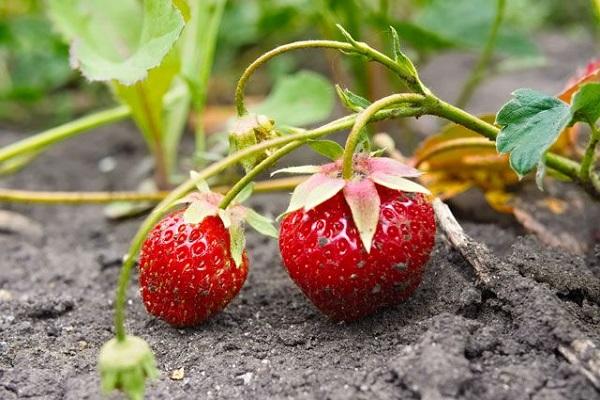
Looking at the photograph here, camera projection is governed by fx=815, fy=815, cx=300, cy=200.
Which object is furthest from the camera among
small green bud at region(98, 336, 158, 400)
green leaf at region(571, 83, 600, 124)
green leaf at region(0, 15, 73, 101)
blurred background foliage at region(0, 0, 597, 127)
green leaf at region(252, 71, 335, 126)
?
green leaf at region(0, 15, 73, 101)

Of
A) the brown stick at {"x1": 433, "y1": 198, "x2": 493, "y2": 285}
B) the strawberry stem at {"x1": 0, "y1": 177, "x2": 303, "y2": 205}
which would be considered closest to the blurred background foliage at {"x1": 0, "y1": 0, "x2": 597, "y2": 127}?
the strawberry stem at {"x1": 0, "y1": 177, "x2": 303, "y2": 205}

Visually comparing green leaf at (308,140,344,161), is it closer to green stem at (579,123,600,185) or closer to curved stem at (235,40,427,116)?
curved stem at (235,40,427,116)

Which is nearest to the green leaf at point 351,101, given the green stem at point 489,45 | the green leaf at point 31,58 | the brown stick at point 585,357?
the brown stick at point 585,357

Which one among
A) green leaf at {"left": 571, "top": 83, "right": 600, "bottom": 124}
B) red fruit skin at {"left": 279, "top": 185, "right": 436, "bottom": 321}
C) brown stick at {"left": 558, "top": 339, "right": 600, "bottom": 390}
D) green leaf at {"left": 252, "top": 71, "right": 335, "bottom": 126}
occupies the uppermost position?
green leaf at {"left": 252, "top": 71, "right": 335, "bottom": 126}

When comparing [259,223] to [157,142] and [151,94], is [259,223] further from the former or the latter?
[157,142]

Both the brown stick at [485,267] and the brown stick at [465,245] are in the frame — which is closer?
the brown stick at [485,267]

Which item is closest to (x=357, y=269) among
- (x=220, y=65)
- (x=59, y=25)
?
(x=59, y=25)

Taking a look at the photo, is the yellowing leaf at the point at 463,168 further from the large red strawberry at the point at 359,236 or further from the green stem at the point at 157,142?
the green stem at the point at 157,142
